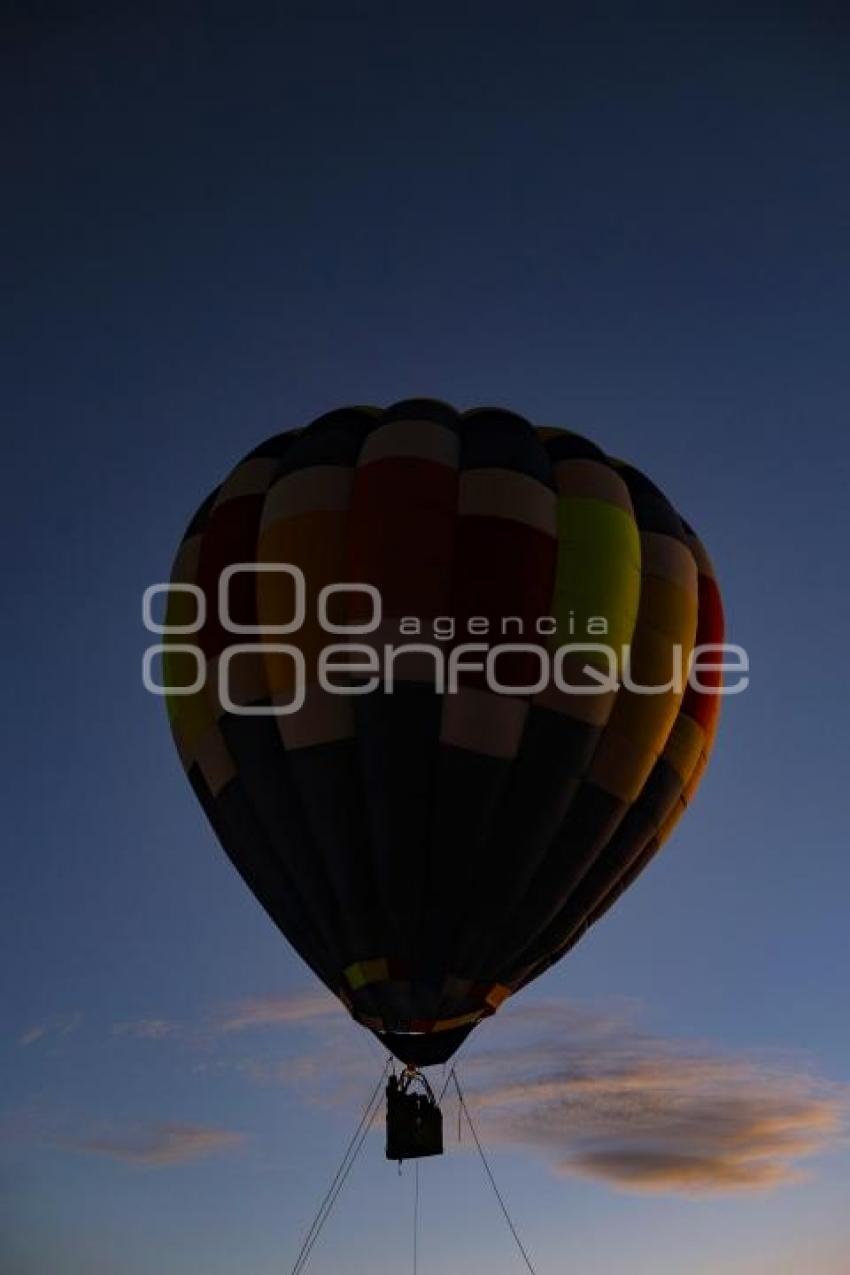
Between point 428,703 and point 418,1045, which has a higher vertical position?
point 428,703

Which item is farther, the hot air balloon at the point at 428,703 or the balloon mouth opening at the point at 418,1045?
the balloon mouth opening at the point at 418,1045

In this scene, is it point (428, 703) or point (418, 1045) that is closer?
point (428, 703)

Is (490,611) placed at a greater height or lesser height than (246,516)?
lesser

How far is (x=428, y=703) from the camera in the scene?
16.5m

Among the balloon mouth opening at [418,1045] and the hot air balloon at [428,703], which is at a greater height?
the hot air balloon at [428,703]

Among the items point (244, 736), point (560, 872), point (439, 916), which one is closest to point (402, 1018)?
point (439, 916)

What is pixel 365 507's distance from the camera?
17.0 m

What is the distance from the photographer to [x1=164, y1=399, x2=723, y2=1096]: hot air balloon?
54.2 ft

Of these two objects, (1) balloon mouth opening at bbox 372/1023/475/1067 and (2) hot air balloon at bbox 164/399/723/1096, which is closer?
(2) hot air balloon at bbox 164/399/723/1096

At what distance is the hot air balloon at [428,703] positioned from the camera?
16516mm

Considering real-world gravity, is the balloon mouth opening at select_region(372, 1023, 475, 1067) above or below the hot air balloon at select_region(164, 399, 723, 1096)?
below

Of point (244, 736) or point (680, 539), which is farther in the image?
point (680, 539)

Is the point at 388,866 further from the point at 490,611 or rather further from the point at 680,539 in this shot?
the point at 680,539

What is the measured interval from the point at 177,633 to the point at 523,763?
15.4ft
